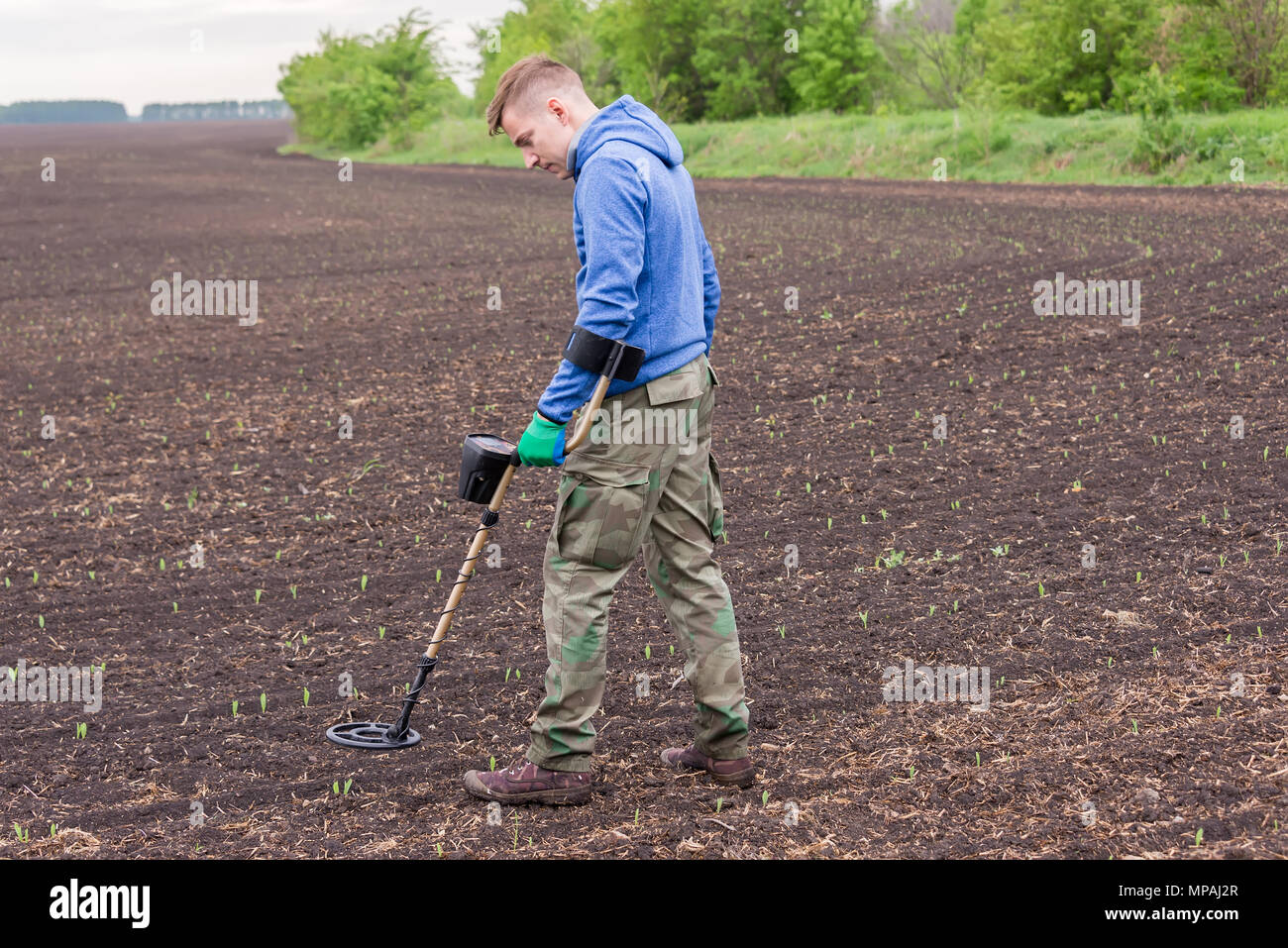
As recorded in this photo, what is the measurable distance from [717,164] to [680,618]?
34687 mm

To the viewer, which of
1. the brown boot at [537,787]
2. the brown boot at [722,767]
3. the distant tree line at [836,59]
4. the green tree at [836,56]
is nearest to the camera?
the brown boot at [537,787]

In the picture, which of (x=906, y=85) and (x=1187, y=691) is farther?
(x=906, y=85)

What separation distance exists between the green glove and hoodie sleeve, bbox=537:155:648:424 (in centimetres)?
20

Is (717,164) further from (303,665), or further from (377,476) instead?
(303,665)

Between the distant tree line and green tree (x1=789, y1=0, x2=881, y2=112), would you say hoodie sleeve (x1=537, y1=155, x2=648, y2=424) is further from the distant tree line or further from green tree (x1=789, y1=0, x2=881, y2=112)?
green tree (x1=789, y1=0, x2=881, y2=112)

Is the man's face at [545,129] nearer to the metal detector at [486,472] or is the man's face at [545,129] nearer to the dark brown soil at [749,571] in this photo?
the metal detector at [486,472]

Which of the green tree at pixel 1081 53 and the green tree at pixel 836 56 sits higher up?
the green tree at pixel 836 56

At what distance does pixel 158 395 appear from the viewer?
11.0 metres

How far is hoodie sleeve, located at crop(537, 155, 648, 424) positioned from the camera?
12.4 ft

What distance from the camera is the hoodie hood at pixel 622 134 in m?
3.94

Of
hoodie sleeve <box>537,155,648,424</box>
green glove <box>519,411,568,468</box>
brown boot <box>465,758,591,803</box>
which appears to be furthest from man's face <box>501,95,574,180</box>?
brown boot <box>465,758,591,803</box>

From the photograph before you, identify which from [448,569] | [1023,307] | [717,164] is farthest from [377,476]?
[717,164]

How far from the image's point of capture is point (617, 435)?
3963mm

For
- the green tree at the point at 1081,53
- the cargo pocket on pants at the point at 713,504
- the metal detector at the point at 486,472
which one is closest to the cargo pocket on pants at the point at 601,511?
the metal detector at the point at 486,472
